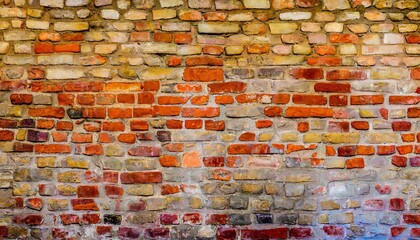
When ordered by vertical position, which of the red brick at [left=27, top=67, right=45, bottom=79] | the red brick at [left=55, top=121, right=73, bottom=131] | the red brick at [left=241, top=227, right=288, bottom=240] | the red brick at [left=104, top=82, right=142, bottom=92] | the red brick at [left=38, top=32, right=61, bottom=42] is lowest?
the red brick at [left=241, top=227, right=288, bottom=240]

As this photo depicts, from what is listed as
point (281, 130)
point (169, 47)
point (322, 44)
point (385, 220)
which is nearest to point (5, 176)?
point (169, 47)

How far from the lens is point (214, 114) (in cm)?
187

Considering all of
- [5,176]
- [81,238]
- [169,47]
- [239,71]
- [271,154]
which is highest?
[169,47]

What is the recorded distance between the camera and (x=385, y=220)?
1881mm

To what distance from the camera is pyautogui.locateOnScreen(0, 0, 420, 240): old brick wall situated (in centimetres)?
188

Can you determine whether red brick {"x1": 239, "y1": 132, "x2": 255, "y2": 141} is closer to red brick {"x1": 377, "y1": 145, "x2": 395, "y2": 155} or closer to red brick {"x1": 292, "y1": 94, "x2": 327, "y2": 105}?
red brick {"x1": 292, "y1": 94, "x2": 327, "y2": 105}

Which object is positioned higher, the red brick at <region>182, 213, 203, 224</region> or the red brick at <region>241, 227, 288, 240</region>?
the red brick at <region>182, 213, 203, 224</region>

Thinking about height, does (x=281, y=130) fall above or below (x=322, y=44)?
below

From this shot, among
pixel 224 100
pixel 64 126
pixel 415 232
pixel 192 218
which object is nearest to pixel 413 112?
pixel 415 232

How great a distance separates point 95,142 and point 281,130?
3.70 ft

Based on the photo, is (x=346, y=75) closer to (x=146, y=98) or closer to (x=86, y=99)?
(x=146, y=98)

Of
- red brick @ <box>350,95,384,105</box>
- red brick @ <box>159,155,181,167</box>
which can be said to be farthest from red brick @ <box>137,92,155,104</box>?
red brick @ <box>350,95,384,105</box>

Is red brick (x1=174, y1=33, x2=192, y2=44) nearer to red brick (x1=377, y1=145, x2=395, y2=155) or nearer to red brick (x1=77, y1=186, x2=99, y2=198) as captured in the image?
red brick (x1=77, y1=186, x2=99, y2=198)

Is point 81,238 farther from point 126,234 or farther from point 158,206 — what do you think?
point 158,206
